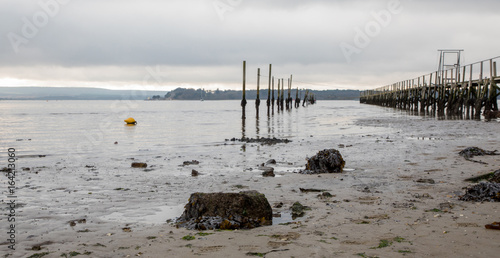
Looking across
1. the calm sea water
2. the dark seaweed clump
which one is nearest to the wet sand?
the dark seaweed clump

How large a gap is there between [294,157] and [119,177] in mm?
5791

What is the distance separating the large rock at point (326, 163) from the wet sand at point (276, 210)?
0.92 ft

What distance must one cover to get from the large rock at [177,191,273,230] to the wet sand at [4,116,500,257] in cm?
22

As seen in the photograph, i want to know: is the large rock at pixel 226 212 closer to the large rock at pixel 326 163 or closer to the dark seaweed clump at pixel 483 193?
the dark seaweed clump at pixel 483 193

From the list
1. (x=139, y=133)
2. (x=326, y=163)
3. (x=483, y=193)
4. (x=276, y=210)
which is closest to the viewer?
(x=483, y=193)

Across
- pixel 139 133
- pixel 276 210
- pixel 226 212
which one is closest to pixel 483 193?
pixel 276 210

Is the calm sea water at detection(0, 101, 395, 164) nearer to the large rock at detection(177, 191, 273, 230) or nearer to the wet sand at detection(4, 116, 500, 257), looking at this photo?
the wet sand at detection(4, 116, 500, 257)

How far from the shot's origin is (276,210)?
677 cm

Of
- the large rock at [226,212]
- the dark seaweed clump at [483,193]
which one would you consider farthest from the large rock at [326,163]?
the large rock at [226,212]

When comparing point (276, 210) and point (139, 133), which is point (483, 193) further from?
point (139, 133)

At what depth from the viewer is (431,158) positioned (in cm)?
1188

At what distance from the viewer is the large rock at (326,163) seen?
10195 millimetres

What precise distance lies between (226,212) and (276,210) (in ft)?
3.78

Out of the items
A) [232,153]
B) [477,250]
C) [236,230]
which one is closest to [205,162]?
[232,153]
